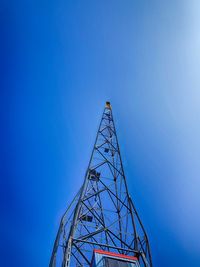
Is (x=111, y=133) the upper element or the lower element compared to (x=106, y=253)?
upper

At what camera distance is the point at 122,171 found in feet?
74.9

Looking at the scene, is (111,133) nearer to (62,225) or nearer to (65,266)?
(62,225)

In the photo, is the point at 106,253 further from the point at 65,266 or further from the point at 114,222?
the point at 114,222

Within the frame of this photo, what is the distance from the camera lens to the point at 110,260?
42.6ft

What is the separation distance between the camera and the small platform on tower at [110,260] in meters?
12.7

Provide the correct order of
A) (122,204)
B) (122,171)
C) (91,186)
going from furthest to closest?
1. (122,171)
2. (91,186)
3. (122,204)

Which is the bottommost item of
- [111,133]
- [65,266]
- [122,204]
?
[65,266]

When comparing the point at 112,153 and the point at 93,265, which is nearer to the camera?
the point at 93,265

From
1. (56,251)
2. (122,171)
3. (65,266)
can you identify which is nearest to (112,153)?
(122,171)

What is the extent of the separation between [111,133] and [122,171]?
6804 millimetres

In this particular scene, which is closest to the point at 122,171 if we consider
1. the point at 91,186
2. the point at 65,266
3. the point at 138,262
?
the point at 91,186

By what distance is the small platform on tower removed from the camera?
12.7 m

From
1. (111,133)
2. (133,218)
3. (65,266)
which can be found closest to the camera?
(65,266)

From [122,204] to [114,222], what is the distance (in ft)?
5.93
